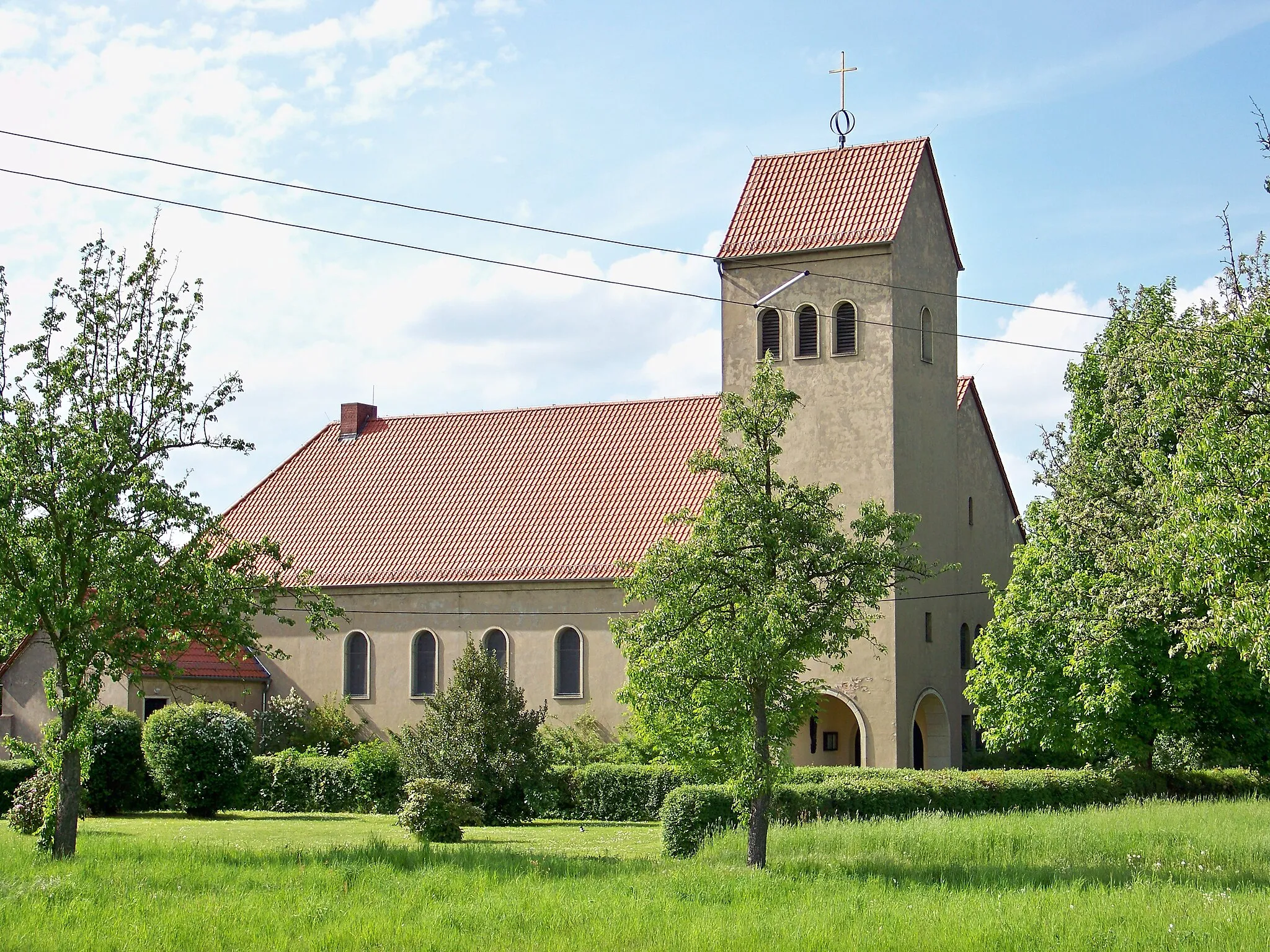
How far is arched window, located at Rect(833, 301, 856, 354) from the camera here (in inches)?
1524

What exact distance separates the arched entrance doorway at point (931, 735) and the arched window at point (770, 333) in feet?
33.8

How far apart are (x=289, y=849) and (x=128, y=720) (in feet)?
37.8

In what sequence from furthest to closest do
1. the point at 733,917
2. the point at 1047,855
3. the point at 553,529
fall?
the point at 553,529 < the point at 1047,855 < the point at 733,917

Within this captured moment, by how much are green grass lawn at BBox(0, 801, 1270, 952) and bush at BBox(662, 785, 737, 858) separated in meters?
0.63

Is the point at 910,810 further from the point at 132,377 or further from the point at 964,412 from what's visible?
the point at 964,412

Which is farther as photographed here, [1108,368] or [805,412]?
[805,412]

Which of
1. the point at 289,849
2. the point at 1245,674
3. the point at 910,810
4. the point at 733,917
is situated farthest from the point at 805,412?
the point at 733,917

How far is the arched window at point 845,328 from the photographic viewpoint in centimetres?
3872

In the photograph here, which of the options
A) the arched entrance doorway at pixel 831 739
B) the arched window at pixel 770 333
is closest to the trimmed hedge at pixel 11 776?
the arched entrance doorway at pixel 831 739

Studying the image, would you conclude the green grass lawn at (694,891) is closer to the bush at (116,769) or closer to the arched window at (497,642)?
the bush at (116,769)

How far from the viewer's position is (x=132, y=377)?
21.0 m

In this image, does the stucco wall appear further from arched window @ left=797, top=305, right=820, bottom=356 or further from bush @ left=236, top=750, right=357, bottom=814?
→ arched window @ left=797, top=305, right=820, bottom=356

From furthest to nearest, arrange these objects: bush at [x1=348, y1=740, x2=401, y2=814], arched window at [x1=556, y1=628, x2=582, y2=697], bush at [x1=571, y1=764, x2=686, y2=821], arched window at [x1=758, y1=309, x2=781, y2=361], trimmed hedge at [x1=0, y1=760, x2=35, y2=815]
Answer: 1. arched window at [x1=556, y1=628, x2=582, y2=697]
2. arched window at [x1=758, y1=309, x2=781, y2=361]
3. bush at [x1=348, y1=740, x2=401, y2=814]
4. bush at [x1=571, y1=764, x2=686, y2=821]
5. trimmed hedge at [x1=0, y1=760, x2=35, y2=815]

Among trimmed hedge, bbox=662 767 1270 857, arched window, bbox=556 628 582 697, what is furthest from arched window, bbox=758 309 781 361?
trimmed hedge, bbox=662 767 1270 857
